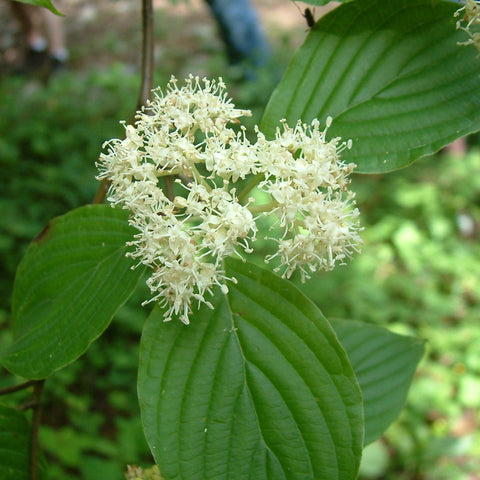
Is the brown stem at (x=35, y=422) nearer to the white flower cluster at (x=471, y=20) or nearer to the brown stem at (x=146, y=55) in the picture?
the brown stem at (x=146, y=55)

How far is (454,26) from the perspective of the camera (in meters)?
0.90

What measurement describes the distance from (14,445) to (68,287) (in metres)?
0.37

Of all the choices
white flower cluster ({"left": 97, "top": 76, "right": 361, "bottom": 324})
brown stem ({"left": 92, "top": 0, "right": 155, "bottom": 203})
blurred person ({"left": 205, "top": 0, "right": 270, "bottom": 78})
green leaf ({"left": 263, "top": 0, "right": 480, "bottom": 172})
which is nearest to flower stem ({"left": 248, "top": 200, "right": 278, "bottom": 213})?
white flower cluster ({"left": 97, "top": 76, "right": 361, "bottom": 324})

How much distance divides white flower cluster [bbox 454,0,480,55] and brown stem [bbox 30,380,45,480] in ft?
3.16

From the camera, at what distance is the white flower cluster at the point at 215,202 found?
0.79 m

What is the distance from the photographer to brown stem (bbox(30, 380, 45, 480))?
1.02 metres

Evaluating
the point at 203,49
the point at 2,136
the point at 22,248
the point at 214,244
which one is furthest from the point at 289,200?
the point at 203,49

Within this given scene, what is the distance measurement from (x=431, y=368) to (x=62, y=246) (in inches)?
88.0

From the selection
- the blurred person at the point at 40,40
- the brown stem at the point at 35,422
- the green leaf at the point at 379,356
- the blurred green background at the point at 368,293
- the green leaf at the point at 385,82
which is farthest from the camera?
the blurred person at the point at 40,40

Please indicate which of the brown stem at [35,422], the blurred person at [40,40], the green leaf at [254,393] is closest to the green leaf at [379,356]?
the green leaf at [254,393]

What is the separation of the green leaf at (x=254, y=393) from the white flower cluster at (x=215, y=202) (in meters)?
0.06

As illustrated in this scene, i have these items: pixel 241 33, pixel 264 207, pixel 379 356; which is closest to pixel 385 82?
pixel 264 207

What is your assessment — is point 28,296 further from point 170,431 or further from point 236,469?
point 236,469

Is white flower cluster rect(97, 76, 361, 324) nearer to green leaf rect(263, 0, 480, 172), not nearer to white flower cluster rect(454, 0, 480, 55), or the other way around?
green leaf rect(263, 0, 480, 172)
